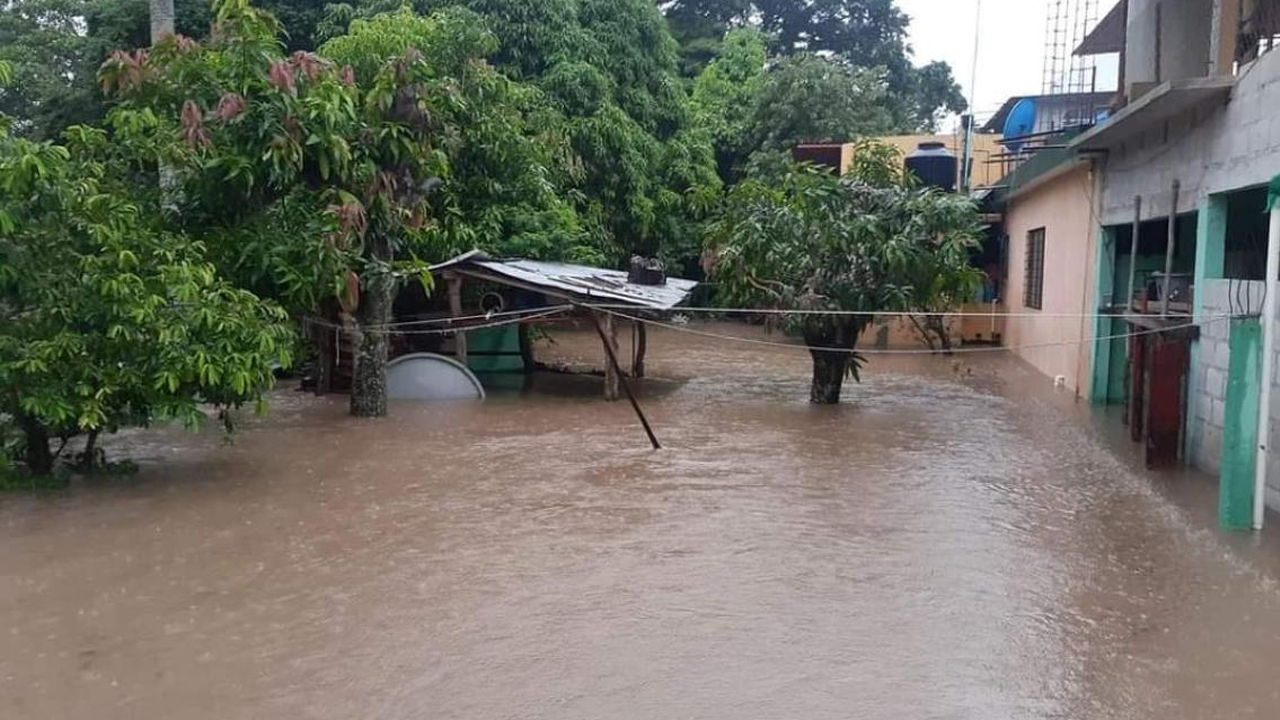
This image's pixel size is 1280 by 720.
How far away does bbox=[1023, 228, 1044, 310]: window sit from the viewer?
16906mm

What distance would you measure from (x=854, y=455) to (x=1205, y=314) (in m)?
3.12

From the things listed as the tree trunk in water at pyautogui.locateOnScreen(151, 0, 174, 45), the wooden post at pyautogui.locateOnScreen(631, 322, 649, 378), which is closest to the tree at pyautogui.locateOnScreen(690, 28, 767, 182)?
the wooden post at pyautogui.locateOnScreen(631, 322, 649, 378)

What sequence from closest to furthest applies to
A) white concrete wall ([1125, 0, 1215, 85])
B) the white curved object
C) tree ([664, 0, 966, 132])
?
white concrete wall ([1125, 0, 1215, 85]), the white curved object, tree ([664, 0, 966, 132])

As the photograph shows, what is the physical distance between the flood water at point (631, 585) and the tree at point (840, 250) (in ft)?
6.16

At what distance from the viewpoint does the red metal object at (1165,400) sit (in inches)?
348

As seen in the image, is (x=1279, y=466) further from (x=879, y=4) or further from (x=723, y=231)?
(x=879, y=4)

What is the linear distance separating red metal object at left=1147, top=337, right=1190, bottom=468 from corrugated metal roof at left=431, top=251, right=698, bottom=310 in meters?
5.19

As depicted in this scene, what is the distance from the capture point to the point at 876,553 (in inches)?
269

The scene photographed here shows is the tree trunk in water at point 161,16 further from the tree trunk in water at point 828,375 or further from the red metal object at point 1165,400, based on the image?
the red metal object at point 1165,400

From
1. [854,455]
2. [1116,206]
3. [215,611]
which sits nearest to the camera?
[215,611]

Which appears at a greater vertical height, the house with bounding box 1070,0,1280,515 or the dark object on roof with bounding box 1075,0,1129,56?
the dark object on roof with bounding box 1075,0,1129,56

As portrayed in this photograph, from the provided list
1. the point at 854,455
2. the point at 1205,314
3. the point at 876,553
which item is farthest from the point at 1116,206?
the point at 876,553

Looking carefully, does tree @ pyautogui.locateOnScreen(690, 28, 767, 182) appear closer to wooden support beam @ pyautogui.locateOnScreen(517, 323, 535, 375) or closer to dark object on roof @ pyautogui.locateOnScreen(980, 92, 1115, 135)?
dark object on roof @ pyautogui.locateOnScreen(980, 92, 1115, 135)

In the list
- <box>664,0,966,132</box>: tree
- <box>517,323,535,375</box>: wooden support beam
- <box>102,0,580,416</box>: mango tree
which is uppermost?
<box>664,0,966,132</box>: tree
